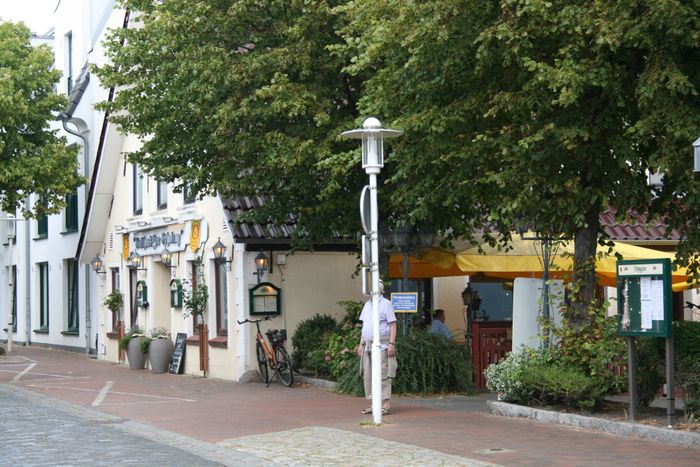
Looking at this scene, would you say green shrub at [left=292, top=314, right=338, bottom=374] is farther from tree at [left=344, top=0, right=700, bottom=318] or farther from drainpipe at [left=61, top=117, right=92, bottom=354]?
drainpipe at [left=61, top=117, right=92, bottom=354]

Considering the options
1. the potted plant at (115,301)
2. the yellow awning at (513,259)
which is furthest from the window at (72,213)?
the yellow awning at (513,259)

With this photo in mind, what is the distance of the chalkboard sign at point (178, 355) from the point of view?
25250mm

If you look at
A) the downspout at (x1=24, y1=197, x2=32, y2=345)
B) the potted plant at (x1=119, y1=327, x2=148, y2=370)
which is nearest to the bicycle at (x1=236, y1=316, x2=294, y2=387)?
the potted plant at (x1=119, y1=327, x2=148, y2=370)

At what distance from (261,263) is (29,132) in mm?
11657

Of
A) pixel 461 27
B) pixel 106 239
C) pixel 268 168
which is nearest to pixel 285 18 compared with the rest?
pixel 268 168

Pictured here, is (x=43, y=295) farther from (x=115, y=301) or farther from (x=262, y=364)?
(x=262, y=364)

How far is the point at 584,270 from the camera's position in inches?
587

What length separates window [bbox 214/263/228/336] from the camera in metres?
24.0

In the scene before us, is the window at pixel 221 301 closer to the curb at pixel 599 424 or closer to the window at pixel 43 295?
the curb at pixel 599 424

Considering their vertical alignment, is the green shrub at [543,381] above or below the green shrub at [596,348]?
below

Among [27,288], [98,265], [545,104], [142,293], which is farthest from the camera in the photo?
[27,288]

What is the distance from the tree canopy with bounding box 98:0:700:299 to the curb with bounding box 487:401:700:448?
1.96 meters

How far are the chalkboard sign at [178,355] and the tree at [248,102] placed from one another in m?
5.70

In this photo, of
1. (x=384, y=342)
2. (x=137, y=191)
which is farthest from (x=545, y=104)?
(x=137, y=191)
